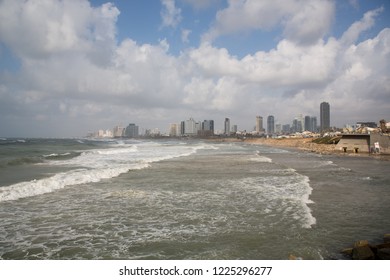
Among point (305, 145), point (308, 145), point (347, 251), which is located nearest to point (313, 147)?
point (308, 145)

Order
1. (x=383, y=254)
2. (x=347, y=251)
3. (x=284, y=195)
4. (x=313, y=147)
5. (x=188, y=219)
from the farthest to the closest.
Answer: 1. (x=313, y=147)
2. (x=284, y=195)
3. (x=188, y=219)
4. (x=347, y=251)
5. (x=383, y=254)

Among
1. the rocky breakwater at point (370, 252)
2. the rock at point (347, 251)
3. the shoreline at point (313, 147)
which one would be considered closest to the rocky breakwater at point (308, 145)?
the shoreline at point (313, 147)

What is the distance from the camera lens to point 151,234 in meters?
7.29

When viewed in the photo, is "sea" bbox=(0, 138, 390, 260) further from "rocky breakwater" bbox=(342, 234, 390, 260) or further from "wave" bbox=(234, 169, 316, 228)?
"rocky breakwater" bbox=(342, 234, 390, 260)

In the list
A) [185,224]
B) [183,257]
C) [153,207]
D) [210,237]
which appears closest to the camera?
[183,257]

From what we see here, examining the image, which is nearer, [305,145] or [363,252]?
[363,252]

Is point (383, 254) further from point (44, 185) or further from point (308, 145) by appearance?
point (308, 145)

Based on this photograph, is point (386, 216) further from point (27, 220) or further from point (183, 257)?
point (27, 220)

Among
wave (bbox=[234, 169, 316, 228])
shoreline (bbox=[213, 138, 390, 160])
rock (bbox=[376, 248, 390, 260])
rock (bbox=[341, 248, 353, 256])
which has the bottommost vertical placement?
shoreline (bbox=[213, 138, 390, 160])

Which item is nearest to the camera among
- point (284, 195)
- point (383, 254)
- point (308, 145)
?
point (383, 254)

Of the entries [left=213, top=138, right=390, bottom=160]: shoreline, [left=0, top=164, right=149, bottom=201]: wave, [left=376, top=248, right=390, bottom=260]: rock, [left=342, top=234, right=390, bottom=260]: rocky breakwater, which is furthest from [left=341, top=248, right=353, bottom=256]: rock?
[left=213, top=138, right=390, bottom=160]: shoreline

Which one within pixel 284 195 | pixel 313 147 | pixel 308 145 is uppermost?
pixel 284 195
